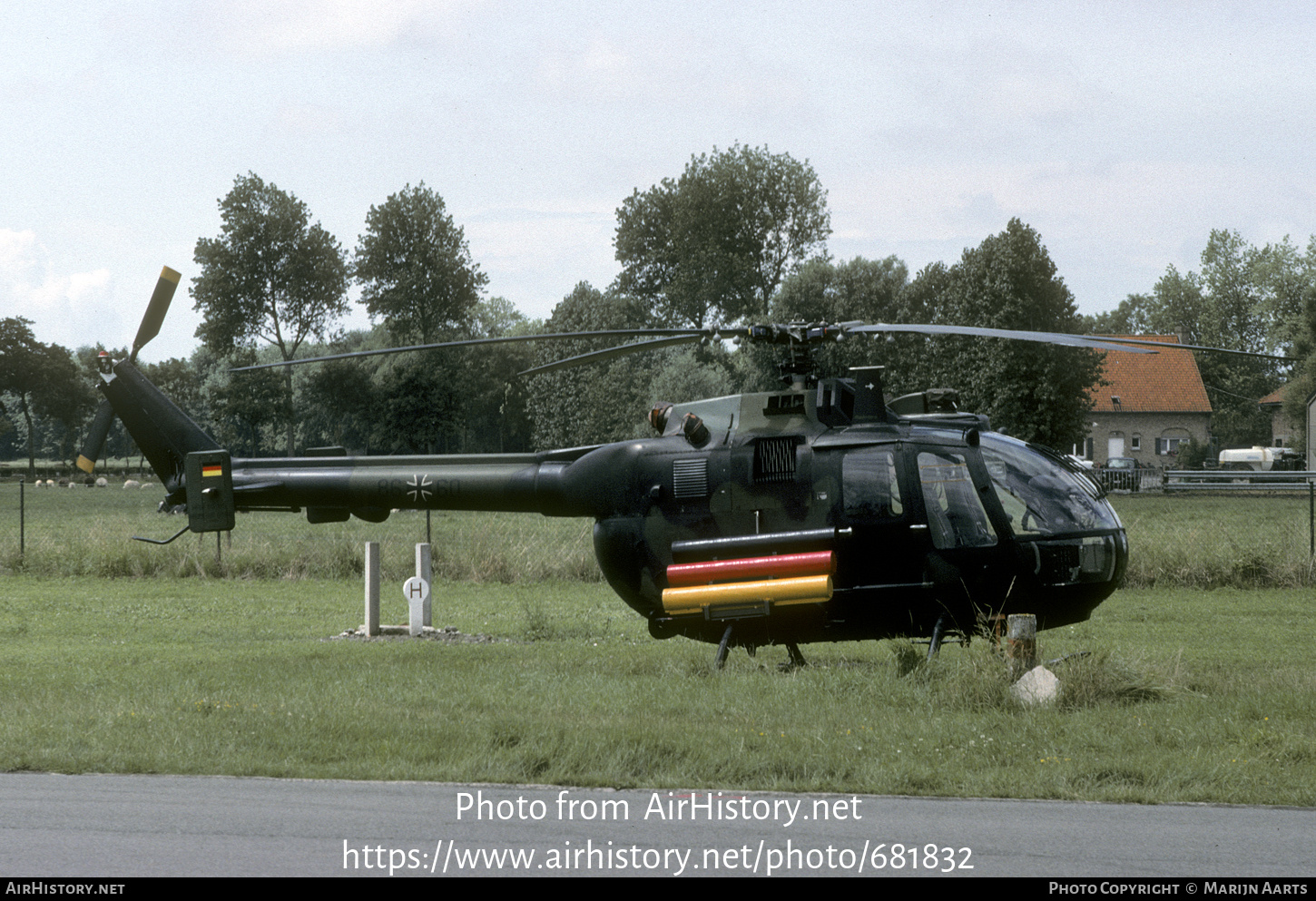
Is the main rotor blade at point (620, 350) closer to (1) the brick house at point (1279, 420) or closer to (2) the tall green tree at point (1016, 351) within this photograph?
(2) the tall green tree at point (1016, 351)

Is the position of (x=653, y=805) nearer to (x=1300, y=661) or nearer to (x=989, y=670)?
(x=989, y=670)

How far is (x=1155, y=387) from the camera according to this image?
8400cm

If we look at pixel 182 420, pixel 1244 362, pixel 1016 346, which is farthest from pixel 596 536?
pixel 1244 362

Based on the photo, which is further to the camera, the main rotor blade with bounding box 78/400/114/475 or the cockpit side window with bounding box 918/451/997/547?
the main rotor blade with bounding box 78/400/114/475

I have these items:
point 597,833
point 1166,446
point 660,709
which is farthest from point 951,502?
point 1166,446

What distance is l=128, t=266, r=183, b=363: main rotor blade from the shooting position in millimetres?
13508

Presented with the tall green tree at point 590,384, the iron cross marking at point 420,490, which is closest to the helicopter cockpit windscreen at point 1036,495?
the iron cross marking at point 420,490

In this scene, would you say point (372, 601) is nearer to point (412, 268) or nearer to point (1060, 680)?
point (1060, 680)

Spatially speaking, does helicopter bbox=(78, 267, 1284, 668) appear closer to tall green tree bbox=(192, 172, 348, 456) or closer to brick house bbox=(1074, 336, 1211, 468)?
tall green tree bbox=(192, 172, 348, 456)

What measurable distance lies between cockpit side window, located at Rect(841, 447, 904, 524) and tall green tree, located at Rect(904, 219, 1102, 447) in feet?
140

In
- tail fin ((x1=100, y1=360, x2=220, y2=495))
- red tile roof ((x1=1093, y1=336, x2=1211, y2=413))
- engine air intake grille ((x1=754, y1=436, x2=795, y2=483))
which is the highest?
red tile roof ((x1=1093, y1=336, x2=1211, y2=413))

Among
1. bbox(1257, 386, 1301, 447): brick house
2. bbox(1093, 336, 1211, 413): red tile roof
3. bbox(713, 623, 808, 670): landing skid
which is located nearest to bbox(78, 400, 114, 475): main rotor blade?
bbox(713, 623, 808, 670): landing skid

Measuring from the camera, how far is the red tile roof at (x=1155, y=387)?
82750 mm

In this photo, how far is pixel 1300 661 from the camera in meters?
12.6
